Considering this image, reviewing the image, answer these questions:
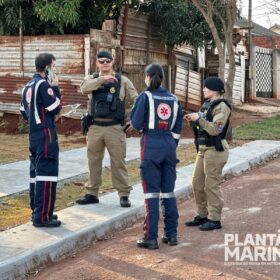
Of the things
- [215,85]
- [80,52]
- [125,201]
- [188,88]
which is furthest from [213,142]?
[188,88]

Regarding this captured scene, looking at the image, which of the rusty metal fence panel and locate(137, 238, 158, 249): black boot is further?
the rusty metal fence panel

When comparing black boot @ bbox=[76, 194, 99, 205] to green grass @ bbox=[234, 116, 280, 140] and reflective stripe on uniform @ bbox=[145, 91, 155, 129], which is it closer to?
reflective stripe on uniform @ bbox=[145, 91, 155, 129]

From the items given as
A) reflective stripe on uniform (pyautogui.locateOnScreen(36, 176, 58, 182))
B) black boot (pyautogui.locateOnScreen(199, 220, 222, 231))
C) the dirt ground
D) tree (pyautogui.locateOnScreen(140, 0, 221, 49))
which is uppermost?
tree (pyautogui.locateOnScreen(140, 0, 221, 49))

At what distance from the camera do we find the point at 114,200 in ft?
24.1

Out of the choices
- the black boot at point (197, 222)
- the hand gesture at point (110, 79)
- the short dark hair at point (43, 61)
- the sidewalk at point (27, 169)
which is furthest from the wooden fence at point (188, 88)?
the short dark hair at point (43, 61)

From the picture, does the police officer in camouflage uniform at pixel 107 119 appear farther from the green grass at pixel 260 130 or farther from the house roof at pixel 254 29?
the house roof at pixel 254 29

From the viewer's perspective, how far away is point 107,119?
22.5ft

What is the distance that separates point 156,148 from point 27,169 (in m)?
4.37

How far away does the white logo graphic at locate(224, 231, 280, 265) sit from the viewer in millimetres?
5129

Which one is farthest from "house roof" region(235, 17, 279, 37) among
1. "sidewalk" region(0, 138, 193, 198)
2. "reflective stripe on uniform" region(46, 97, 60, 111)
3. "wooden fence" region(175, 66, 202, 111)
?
"reflective stripe on uniform" region(46, 97, 60, 111)

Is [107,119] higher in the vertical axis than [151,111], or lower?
lower

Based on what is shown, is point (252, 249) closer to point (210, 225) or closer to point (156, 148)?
point (210, 225)

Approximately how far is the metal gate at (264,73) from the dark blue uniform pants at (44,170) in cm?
2124

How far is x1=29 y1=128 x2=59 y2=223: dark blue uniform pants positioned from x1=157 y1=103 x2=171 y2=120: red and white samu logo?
1.22 m
